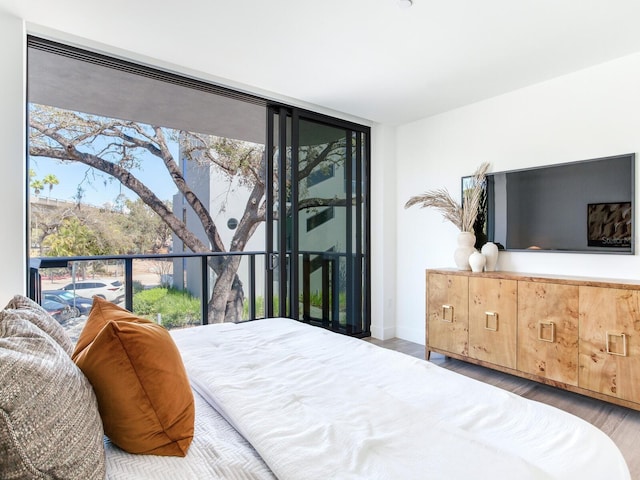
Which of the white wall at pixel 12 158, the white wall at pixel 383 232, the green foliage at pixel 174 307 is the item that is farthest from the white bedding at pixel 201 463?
the green foliage at pixel 174 307

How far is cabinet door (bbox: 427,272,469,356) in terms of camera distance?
3213mm

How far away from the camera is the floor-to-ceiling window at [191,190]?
11.5 feet

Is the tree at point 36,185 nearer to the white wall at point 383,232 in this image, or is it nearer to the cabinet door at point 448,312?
the white wall at point 383,232

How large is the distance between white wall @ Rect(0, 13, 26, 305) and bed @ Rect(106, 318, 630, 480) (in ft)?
4.69

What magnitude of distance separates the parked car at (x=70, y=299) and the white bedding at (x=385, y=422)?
2722 millimetres

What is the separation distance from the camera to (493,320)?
3.00 metres

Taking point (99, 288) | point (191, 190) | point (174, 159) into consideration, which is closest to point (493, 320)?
point (99, 288)

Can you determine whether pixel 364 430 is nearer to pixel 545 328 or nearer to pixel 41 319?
pixel 41 319

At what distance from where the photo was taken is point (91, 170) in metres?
4.38

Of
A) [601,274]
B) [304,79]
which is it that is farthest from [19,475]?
[601,274]

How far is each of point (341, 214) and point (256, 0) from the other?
7.67 ft

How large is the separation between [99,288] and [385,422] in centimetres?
374

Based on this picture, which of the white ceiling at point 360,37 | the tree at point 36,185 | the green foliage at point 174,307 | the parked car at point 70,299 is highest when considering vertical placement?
the white ceiling at point 360,37

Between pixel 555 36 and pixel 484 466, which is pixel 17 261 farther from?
pixel 555 36
